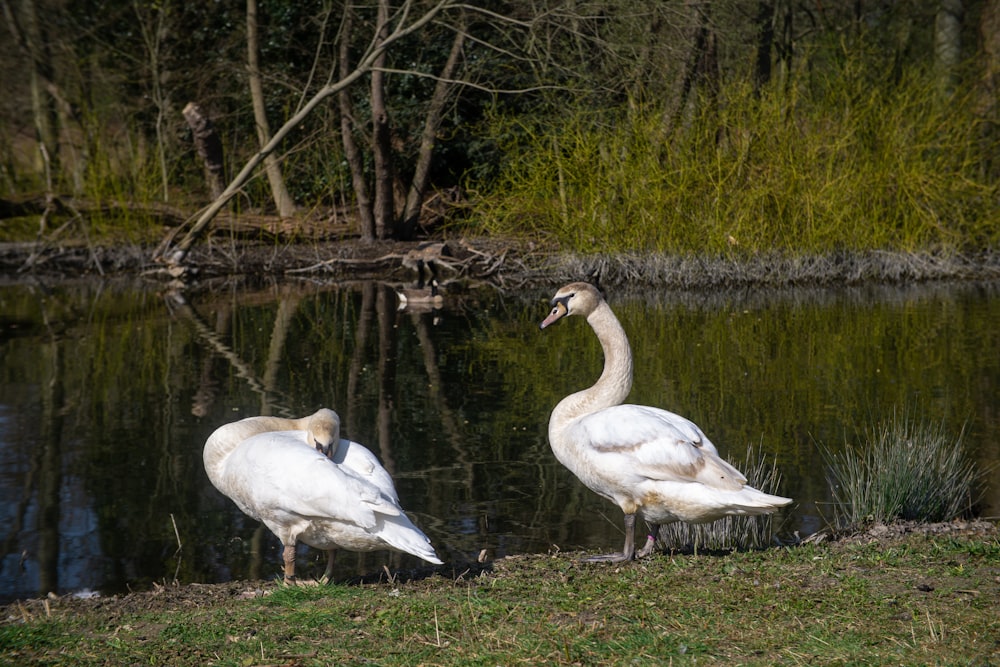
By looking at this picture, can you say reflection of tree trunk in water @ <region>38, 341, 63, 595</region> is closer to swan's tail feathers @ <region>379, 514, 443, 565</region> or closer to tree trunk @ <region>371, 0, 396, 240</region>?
swan's tail feathers @ <region>379, 514, 443, 565</region>

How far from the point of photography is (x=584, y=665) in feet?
12.9

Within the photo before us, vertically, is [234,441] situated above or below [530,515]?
above

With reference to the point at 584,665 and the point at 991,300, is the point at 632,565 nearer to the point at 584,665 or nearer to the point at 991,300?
the point at 584,665

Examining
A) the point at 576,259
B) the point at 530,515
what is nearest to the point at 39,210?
the point at 576,259

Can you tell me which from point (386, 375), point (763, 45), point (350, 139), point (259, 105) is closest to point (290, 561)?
point (386, 375)

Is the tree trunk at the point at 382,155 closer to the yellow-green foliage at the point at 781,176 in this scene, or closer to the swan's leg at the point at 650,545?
the yellow-green foliage at the point at 781,176

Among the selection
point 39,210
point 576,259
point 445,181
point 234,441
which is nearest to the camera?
point 234,441

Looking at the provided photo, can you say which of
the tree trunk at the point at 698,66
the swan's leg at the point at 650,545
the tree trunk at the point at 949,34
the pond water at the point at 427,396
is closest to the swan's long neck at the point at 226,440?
the pond water at the point at 427,396

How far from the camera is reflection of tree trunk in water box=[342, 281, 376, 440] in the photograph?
32.7 ft

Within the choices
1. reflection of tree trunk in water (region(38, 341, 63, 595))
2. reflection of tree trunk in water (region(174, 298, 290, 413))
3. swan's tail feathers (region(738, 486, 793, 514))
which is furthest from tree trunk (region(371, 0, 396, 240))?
swan's tail feathers (region(738, 486, 793, 514))

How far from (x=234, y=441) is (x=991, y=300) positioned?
14.8m

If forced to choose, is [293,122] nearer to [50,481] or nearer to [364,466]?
[50,481]

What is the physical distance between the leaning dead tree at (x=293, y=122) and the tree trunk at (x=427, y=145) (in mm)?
1312

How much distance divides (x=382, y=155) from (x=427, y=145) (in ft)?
4.59
